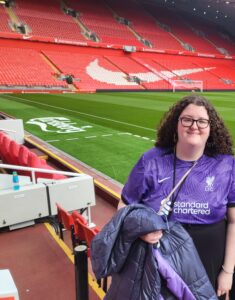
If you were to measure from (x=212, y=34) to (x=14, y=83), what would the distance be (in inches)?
1350

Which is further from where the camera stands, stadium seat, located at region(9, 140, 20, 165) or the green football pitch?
the green football pitch

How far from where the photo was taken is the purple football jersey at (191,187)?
5.84ft

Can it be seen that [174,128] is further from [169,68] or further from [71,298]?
[169,68]

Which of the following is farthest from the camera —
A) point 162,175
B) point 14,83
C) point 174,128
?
point 14,83

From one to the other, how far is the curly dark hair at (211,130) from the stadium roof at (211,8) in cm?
3836

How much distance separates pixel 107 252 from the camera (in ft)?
5.03

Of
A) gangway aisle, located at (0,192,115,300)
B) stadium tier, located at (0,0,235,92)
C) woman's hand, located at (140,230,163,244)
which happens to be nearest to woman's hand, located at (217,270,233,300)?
woman's hand, located at (140,230,163,244)

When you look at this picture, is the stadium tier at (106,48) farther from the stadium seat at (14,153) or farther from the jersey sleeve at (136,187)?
the jersey sleeve at (136,187)

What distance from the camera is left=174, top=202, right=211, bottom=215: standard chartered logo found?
178 cm

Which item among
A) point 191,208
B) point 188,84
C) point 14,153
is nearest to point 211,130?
point 191,208

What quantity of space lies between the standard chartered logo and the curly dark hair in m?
0.32

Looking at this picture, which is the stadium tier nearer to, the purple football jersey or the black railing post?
the black railing post

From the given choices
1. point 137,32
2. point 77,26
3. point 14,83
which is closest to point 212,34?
point 137,32

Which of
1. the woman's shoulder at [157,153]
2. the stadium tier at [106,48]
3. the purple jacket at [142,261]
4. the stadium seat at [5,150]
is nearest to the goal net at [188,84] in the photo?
the stadium tier at [106,48]
